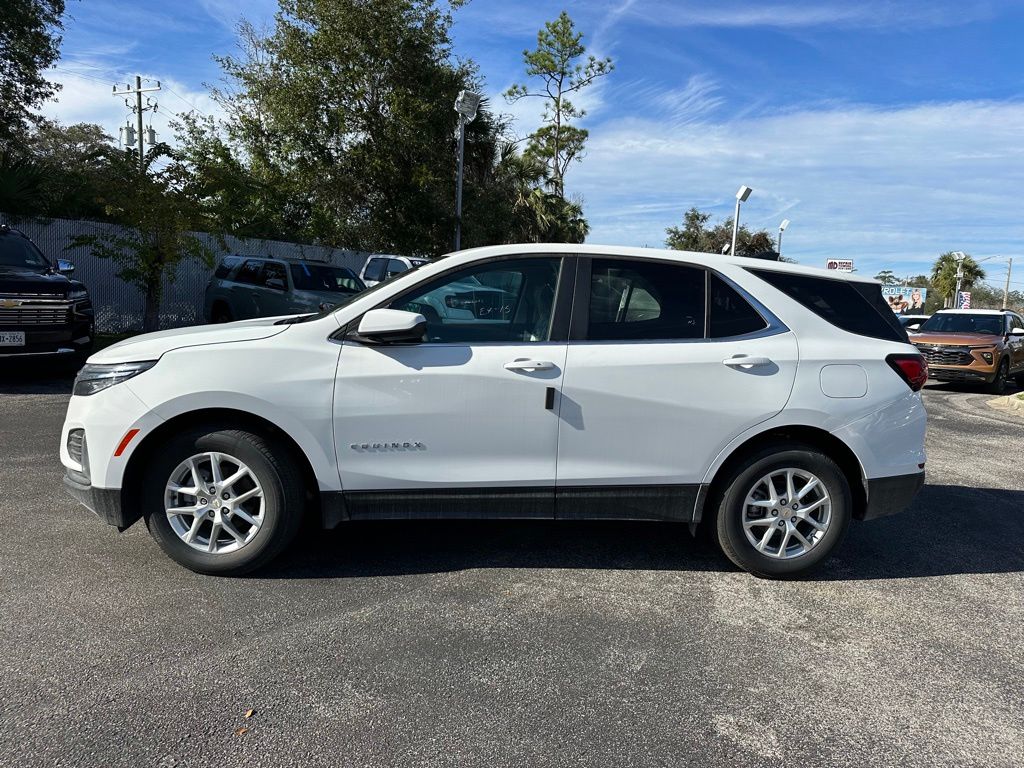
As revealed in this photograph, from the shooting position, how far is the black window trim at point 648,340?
4.05 m

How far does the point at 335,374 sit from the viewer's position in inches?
152

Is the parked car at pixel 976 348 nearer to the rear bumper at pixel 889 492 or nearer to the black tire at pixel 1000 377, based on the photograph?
the black tire at pixel 1000 377

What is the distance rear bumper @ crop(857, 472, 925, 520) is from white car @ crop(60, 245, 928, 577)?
0.04 ft

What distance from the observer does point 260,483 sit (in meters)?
3.86

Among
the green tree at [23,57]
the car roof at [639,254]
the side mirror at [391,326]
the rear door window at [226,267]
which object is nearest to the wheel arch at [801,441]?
the car roof at [639,254]

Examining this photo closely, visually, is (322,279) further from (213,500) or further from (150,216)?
(213,500)

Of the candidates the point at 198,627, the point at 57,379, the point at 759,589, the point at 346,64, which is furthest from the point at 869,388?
the point at 346,64

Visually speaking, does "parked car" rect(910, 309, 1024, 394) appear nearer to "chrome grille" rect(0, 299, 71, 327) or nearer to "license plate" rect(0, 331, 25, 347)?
"chrome grille" rect(0, 299, 71, 327)

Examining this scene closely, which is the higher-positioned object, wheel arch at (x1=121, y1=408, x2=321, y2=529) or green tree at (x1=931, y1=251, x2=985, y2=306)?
green tree at (x1=931, y1=251, x2=985, y2=306)

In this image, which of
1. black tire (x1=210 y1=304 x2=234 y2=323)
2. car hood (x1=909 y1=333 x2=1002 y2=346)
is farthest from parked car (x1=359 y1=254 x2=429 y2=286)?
car hood (x1=909 y1=333 x2=1002 y2=346)

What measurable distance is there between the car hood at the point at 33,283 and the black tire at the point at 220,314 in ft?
18.0

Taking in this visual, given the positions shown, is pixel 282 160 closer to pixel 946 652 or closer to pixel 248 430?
pixel 248 430

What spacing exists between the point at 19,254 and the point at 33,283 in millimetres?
1215

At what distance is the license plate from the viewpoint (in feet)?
30.1
